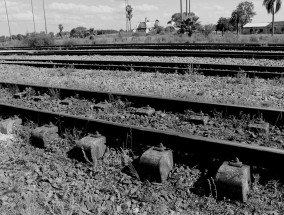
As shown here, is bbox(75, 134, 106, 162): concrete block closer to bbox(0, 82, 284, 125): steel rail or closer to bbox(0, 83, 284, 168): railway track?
bbox(0, 83, 284, 168): railway track

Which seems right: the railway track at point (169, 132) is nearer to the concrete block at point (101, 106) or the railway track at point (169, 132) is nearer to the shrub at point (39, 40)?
the concrete block at point (101, 106)

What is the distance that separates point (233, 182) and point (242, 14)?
88600 millimetres

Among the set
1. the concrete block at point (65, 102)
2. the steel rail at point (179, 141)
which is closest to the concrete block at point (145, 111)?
the steel rail at point (179, 141)

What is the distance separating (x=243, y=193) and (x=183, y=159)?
931mm

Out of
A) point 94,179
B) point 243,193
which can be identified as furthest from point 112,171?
point 243,193

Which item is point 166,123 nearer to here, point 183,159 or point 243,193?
point 183,159

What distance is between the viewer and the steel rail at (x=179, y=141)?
3.09 meters

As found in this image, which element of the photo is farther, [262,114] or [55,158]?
[262,114]

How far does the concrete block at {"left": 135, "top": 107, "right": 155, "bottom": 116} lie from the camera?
16.8 ft

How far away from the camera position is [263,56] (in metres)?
11.7

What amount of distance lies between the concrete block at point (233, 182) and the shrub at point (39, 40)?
107ft

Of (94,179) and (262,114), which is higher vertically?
(262,114)

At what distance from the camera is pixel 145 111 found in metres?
5.15

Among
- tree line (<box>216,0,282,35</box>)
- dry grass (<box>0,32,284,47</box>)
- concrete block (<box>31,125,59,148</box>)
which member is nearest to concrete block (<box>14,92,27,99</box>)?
concrete block (<box>31,125,59,148</box>)
